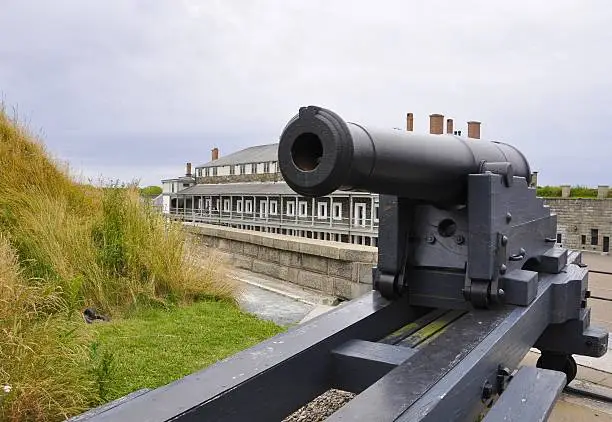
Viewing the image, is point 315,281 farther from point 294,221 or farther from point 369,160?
point 294,221

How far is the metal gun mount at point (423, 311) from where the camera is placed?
1712mm

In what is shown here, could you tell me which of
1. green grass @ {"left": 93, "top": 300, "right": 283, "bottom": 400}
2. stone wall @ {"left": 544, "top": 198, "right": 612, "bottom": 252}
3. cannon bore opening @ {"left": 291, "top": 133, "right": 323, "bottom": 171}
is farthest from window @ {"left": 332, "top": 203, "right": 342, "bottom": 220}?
cannon bore opening @ {"left": 291, "top": 133, "right": 323, "bottom": 171}

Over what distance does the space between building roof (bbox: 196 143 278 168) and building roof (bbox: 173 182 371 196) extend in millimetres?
2082

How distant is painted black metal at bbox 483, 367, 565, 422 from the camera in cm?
188

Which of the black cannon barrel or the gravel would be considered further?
the gravel

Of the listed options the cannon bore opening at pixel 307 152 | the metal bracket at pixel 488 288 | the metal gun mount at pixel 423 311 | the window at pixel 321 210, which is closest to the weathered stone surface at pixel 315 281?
the metal gun mount at pixel 423 311

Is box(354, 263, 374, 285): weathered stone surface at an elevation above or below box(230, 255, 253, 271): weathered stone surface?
above

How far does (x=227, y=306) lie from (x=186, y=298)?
455 millimetres

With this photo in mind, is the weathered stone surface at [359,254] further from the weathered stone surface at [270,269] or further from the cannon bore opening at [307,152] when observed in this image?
the cannon bore opening at [307,152]

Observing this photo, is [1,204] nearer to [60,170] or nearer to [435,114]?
[60,170]

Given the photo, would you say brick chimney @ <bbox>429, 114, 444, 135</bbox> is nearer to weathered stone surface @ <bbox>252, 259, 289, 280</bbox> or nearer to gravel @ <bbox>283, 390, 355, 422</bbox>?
weathered stone surface @ <bbox>252, 259, 289, 280</bbox>

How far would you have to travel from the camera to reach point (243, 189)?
4266 centimetres

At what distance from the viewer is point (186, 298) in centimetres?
620

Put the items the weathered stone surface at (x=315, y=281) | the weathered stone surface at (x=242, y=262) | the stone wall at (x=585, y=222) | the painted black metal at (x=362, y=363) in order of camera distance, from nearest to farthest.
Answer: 1. the painted black metal at (x=362, y=363)
2. the weathered stone surface at (x=315, y=281)
3. the weathered stone surface at (x=242, y=262)
4. the stone wall at (x=585, y=222)
